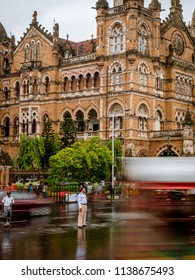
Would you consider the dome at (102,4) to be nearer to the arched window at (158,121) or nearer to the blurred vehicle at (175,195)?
the arched window at (158,121)

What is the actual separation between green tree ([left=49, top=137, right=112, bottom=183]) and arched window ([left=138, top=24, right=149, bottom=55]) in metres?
14.6

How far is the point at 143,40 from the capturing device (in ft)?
177

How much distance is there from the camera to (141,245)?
12445mm

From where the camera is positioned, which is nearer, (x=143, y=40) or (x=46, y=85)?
(x=143, y=40)

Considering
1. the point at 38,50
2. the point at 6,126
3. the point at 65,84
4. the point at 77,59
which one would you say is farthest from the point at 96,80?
the point at 6,126

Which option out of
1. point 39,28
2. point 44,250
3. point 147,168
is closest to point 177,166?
point 147,168

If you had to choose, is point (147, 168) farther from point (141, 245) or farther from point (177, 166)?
point (141, 245)

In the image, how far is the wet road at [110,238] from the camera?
11492 mm

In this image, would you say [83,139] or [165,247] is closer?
[165,247]

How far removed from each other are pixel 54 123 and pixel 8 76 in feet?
33.3

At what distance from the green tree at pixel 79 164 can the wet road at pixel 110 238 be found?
17.1m

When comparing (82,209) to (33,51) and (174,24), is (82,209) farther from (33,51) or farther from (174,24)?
(33,51)

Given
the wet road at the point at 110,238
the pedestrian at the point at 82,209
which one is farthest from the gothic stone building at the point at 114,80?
the wet road at the point at 110,238

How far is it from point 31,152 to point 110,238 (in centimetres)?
3650
